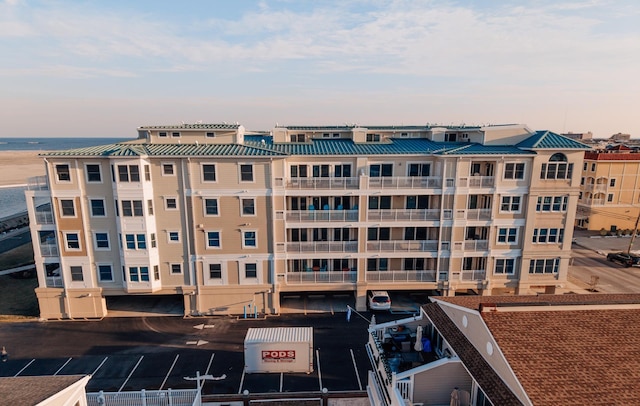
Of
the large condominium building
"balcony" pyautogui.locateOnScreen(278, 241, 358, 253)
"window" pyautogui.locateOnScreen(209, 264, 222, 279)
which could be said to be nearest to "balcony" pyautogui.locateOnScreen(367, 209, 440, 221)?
the large condominium building

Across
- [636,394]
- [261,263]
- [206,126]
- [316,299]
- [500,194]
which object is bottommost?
[316,299]

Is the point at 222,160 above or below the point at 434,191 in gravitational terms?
above

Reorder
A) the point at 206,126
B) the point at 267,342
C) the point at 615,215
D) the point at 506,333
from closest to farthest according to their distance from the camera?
the point at 506,333 → the point at 267,342 → the point at 206,126 → the point at 615,215

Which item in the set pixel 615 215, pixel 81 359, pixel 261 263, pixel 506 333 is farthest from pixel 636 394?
pixel 615 215

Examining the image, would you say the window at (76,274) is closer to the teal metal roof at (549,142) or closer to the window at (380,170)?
the window at (380,170)

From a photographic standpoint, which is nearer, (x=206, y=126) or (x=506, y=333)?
(x=506, y=333)

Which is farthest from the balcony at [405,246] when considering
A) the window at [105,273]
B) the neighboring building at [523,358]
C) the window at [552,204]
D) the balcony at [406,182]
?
the window at [105,273]

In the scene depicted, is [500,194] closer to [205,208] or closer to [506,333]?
[506,333]

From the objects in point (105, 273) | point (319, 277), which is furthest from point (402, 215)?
point (105, 273)

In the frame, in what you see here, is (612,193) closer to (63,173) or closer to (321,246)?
(321,246)
